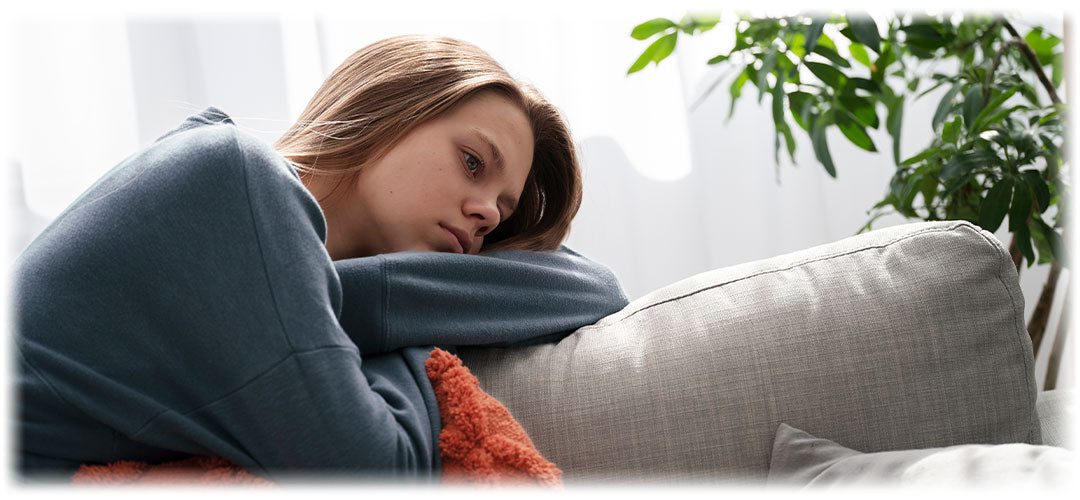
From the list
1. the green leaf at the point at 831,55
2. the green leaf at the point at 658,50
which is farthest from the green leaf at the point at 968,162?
the green leaf at the point at 658,50

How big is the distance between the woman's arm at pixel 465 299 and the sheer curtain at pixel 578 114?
32.1 inches

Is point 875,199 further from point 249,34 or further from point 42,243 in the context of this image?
point 42,243

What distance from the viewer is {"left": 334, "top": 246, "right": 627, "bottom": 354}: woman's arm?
0.76 meters

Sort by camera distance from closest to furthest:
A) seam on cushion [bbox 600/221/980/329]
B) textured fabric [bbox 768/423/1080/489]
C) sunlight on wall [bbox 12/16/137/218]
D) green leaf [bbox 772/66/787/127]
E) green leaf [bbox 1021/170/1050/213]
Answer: textured fabric [bbox 768/423/1080/489], seam on cushion [bbox 600/221/980/329], green leaf [bbox 1021/170/1050/213], green leaf [bbox 772/66/787/127], sunlight on wall [bbox 12/16/137/218]

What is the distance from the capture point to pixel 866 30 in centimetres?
110

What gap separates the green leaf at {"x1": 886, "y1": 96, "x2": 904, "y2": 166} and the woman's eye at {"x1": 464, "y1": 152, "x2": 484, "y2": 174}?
715 mm

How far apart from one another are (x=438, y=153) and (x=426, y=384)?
30 centimetres

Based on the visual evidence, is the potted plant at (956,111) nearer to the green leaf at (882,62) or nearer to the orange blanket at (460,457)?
the green leaf at (882,62)

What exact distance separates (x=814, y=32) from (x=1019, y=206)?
0.35 metres

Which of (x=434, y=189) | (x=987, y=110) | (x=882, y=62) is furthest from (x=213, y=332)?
(x=882, y=62)

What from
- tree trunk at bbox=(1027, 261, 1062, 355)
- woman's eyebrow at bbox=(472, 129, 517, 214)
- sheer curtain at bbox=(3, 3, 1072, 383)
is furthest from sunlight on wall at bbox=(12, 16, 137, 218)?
tree trunk at bbox=(1027, 261, 1062, 355)

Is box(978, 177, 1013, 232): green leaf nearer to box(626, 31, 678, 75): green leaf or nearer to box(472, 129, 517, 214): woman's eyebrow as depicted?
box(626, 31, 678, 75): green leaf

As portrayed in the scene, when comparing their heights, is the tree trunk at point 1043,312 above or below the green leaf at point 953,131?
below

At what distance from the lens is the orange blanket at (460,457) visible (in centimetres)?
62
